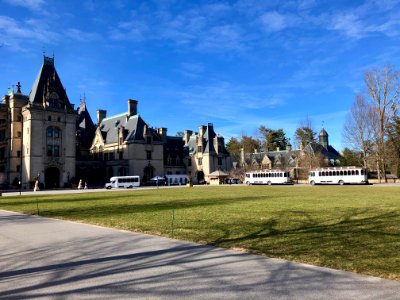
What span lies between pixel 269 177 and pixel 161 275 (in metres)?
60.7

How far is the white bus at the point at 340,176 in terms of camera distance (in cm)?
5275

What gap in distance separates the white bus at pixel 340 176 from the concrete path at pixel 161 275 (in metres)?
49.9

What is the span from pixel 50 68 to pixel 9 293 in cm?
6663

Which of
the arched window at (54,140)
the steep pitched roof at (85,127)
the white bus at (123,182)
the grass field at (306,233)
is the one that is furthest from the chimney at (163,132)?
the grass field at (306,233)

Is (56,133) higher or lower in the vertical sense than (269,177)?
higher

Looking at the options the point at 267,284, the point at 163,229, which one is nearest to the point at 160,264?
the point at 267,284

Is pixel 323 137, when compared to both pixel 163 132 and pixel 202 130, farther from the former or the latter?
pixel 163 132

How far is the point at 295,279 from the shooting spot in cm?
605

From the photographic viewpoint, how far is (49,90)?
62.1 metres

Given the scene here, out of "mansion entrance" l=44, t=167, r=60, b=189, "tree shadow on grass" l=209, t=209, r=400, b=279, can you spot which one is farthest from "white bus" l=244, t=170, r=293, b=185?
"tree shadow on grass" l=209, t=209, r=400, b=279

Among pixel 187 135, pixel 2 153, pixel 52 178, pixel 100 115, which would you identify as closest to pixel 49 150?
pixel 52 178

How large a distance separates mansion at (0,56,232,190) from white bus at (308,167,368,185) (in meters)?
33.0

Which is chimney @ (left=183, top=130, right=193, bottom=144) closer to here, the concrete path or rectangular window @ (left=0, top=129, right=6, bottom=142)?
rectangular window @ (left=0, top=129, right=6, bottom=142)

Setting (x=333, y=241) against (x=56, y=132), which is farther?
(x=56, y=132)
